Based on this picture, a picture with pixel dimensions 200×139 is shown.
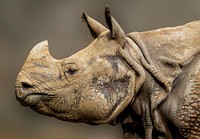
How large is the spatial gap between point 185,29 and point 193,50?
0.30 feet

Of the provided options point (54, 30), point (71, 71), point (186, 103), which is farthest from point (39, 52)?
point (54, 30)

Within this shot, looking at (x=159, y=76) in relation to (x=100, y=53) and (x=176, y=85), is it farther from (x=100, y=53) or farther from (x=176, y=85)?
(x=100, y=53)

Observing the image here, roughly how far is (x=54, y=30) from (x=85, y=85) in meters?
1.46

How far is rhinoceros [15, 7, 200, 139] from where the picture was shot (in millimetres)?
1809

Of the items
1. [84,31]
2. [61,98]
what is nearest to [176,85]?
[61,98]

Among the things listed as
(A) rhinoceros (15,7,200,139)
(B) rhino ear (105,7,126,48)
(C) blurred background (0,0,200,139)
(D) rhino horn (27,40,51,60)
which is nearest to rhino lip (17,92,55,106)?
(A) rhinoceros (15,7,200,139)

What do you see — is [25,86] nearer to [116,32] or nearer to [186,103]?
[116,32]

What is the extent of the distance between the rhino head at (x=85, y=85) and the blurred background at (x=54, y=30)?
1232 millimetres

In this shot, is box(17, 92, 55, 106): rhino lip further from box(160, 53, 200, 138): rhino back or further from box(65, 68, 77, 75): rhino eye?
box(160, 53, 200, 138): rhino back

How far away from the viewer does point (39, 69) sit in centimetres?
183

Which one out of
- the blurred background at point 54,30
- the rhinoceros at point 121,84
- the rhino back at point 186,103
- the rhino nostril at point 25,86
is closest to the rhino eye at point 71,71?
the rhinoceros at point 121,84

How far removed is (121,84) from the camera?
1820 mm

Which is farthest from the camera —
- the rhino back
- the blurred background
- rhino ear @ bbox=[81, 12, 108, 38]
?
the blurred background

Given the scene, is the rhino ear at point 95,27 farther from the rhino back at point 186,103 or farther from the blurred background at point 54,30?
the blurred background at point 54,30
